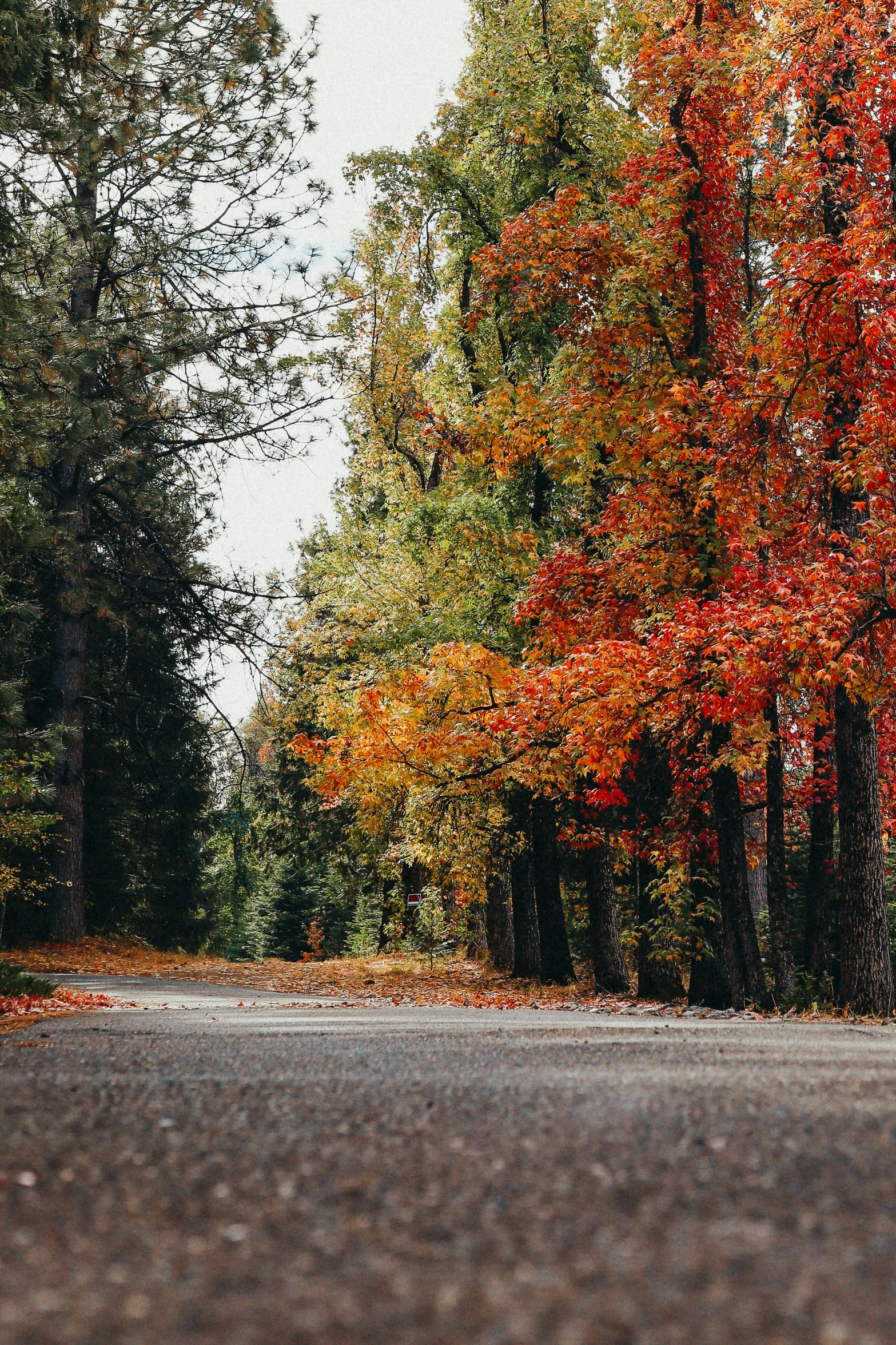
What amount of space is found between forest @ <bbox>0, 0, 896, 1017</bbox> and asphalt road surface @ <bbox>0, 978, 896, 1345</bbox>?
662 cm

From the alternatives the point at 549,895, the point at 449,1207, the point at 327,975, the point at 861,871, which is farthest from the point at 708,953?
the point at 449,1207

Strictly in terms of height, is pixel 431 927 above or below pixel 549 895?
below

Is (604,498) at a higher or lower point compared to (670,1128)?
higher

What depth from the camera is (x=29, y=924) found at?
24312 mm

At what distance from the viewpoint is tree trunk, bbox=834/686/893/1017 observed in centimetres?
1099

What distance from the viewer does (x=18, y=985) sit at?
9789 millimetres

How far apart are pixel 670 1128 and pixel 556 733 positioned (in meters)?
11.0

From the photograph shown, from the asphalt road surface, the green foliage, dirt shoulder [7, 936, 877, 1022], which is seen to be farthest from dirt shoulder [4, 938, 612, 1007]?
the asphalt road surface

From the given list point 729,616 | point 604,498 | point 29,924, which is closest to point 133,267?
point 604,498

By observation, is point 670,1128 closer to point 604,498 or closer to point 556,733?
point 556,733

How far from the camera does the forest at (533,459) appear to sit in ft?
36.5

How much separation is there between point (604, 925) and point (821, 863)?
12.3 feet

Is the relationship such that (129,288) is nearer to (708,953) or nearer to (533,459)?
(533,459)

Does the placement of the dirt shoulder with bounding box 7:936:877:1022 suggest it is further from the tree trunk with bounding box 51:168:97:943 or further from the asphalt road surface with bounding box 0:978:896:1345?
the asphalt road surface with bounding box 0:978:896:1345
